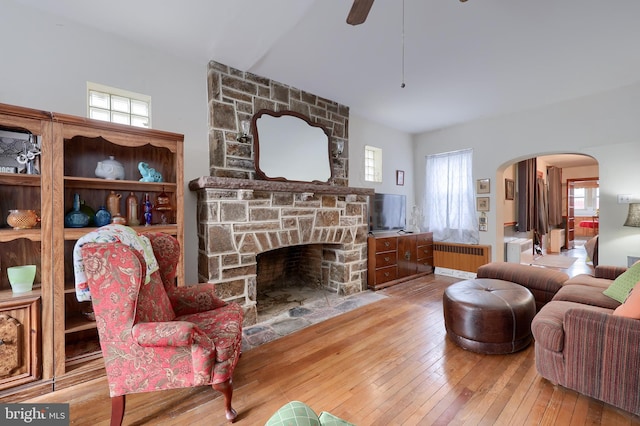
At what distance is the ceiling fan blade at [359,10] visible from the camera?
1414 mm

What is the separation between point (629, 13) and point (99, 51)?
4.28 meters

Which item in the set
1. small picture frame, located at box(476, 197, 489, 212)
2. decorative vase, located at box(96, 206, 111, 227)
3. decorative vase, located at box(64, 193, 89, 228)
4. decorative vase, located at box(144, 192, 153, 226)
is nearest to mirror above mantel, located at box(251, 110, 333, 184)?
decorative vase, located at box(144, 192, 153, 226)

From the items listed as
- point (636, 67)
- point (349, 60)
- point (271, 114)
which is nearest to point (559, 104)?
point (636, 67)

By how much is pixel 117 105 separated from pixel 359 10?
2.30m

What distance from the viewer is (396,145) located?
5133mm

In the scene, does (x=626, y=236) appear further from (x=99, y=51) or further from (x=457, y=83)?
(x=99, y=51)

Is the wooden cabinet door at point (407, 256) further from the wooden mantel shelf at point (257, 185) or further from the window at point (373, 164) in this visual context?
the wooden mantel shelf at point (257, 185)

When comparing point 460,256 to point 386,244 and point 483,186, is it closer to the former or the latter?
point 483,186

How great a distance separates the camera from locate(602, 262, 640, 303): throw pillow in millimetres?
2102

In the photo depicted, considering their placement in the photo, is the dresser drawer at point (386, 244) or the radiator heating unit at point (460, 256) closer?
the dresser drawer at point (386, 244)

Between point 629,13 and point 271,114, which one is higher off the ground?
point 629,13

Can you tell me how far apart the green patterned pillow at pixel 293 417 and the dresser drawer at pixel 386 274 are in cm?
339

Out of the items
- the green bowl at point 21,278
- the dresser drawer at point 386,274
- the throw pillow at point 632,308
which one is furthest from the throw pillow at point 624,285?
the green bowl at point 21,278

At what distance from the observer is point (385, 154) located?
4922 mm
